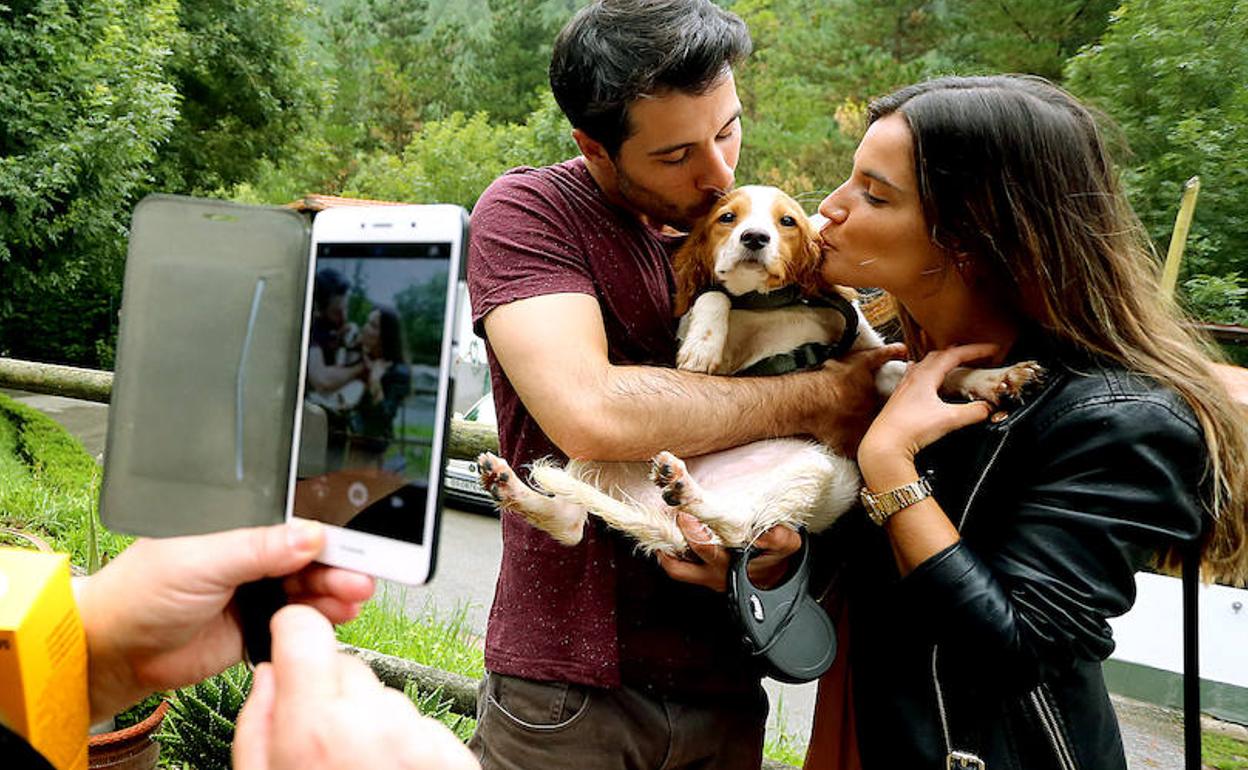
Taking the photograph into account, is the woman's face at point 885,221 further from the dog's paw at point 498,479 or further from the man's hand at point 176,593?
the man's hand at point 176,593

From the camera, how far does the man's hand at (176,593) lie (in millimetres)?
1028

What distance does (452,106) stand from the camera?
3891 centimetres

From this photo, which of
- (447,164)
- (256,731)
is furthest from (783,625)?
(447,164)

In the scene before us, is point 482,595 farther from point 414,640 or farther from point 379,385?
point 379,385

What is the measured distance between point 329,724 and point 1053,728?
1.30 meters

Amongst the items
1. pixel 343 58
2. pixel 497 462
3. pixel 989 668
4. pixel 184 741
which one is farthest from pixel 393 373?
pixel 343 58

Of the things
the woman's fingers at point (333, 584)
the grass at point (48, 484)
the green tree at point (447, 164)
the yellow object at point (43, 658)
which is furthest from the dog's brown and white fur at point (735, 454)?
the green tree at point (447, 164)

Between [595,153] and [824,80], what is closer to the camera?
[595,153]

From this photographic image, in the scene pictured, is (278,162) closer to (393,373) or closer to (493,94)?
(493,94)

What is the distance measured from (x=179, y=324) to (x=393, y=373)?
239mm

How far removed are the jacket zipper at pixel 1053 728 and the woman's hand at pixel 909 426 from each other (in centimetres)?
42

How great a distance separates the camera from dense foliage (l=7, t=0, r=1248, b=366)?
419 inches

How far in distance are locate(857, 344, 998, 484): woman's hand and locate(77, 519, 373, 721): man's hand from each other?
0.95 metres

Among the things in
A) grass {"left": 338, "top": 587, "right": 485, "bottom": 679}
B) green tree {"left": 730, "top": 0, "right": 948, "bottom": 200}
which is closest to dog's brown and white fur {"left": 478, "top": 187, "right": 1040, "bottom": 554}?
grass {"left": 338, "top": 587, "right": 485, "bottom": 679}
